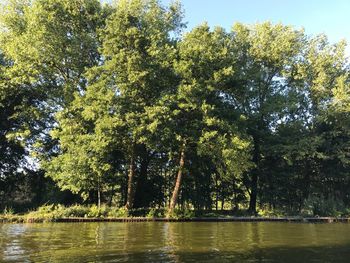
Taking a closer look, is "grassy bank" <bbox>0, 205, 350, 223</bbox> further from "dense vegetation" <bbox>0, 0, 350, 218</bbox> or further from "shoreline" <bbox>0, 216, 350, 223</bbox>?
"dense vegetation" <bbox>0, 0, 350, 218</bbox>

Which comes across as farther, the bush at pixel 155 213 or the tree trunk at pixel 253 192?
the tree trunk at pixel 253 192

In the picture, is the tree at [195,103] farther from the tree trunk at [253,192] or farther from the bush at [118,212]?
the tree trunk at [253,192]

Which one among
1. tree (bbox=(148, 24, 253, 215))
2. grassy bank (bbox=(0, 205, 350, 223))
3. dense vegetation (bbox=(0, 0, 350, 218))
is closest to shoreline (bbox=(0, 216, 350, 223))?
grassy bank (bbox=(0, 205, 350, 223))

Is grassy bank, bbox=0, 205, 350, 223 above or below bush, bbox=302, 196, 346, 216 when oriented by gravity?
below

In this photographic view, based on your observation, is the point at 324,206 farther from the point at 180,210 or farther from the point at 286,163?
the point at 180,210

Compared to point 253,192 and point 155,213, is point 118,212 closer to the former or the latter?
point 155,213

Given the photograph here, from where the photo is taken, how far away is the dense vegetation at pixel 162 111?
30.9 metres

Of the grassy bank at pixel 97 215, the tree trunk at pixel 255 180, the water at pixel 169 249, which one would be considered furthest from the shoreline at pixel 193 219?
the water at pixel 169 249

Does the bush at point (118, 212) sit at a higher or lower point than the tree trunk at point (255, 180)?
lower

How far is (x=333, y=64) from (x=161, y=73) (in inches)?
812

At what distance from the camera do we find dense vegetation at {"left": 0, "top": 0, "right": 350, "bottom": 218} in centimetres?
3094

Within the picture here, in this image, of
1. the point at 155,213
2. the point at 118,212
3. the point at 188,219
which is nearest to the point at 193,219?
the point at 188,219

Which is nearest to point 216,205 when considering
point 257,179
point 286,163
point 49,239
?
point 257,179

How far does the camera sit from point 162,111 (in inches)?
1158
